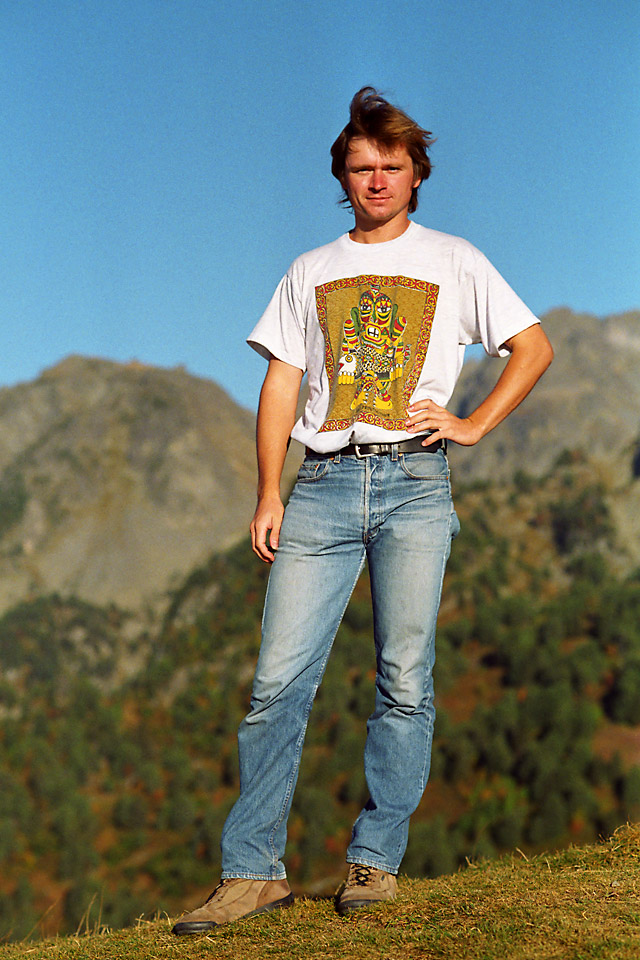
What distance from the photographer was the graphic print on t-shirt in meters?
2.73

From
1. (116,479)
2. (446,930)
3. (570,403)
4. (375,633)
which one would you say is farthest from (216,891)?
(116,479)

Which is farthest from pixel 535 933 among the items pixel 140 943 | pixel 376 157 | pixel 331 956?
pixel 376 157

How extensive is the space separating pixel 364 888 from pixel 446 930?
1.10 feet

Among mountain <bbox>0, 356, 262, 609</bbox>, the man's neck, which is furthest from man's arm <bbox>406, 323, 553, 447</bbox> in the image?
mountain <bbox>0, 356, 262, 609</bbox>

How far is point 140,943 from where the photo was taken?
2.79 meters

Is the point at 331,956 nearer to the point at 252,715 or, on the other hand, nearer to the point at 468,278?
the point at 252,715

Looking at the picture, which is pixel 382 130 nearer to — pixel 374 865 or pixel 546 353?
pixel 546 353

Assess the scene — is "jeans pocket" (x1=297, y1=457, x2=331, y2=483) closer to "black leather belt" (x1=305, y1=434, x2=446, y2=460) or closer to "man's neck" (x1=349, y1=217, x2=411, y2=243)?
"black leather belt" (x1=305, y1=434, x2=446, y2=460)

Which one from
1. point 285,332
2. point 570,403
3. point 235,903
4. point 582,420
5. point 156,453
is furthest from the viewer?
point 156,453

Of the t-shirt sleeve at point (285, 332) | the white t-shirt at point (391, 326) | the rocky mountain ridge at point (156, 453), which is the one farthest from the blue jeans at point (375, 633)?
the rocky mountain ridge at point (156, 453)

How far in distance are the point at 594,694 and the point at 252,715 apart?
2164 inches

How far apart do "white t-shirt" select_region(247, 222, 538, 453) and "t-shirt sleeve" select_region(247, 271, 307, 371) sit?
55 millimetres

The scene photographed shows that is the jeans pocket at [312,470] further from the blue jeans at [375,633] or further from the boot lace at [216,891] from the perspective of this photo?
the boot lace at [216,891]

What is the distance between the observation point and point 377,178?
2.79m
